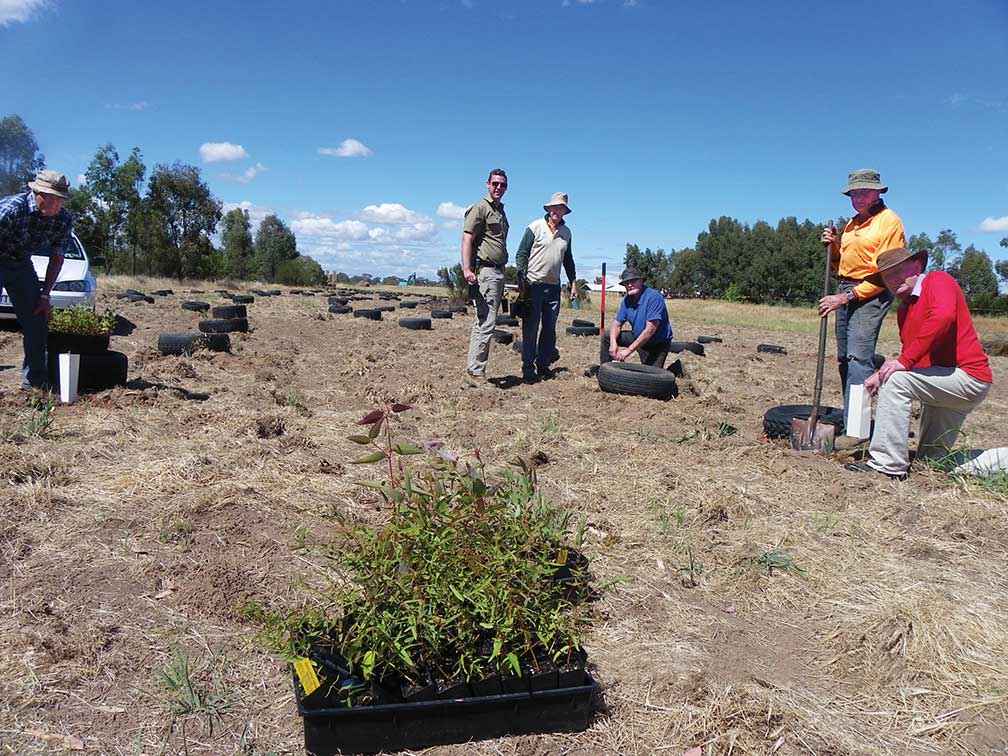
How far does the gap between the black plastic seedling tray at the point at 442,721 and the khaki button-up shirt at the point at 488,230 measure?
552cm

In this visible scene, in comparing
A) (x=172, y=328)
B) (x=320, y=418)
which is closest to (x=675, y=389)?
(x=320, y=418)

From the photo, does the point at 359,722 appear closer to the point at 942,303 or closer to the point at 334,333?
the point at 942,303

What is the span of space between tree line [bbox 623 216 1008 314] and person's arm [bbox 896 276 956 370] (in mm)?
58300

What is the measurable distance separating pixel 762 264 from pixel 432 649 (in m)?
78.5

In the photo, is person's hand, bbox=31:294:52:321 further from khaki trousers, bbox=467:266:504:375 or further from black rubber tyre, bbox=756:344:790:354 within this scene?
black rubber tyre, bbox=756:344:790:354

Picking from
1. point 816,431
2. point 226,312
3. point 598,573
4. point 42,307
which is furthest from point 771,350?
point 42,307

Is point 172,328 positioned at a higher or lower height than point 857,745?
higher

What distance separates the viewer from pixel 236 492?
4.20 metres

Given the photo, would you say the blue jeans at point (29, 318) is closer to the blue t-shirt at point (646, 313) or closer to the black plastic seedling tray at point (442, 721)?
the black plastic seedling tray at point (442, 721)

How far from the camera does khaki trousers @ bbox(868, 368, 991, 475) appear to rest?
4.71 metres

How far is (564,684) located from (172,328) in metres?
11.5

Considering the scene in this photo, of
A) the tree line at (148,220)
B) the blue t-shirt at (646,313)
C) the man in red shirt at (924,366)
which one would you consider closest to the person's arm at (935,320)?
the man in red shirt at (924,366)

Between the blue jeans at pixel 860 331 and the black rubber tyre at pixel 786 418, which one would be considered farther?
the black rubber tyre at pixel 786 418

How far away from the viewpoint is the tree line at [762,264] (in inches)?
2692
